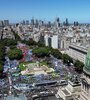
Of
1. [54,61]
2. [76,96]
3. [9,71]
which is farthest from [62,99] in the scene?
[54,61]

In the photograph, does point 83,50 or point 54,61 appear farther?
point 83,50

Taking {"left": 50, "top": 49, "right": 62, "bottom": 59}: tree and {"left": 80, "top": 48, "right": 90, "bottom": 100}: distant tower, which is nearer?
{"left": 80, "top": 48, "right": 90, "bottom": 100}: distant tower

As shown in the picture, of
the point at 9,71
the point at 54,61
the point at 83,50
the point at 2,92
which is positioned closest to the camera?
the point at 2,92

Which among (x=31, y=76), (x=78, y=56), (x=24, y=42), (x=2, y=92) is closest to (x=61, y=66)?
(x=31, y=76)

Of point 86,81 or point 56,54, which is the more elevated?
point 86,81

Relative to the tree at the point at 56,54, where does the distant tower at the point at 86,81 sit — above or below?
above

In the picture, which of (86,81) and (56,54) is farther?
(56,54)

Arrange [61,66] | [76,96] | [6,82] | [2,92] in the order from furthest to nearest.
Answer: [61,66] → [6,82] → [2,92] → [76,96]

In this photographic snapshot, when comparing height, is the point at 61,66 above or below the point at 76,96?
below

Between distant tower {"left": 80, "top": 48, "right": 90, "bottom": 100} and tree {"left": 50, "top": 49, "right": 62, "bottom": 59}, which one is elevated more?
distant tower {"left": 80, "top": 48, "right": 90, "bottom": 100}

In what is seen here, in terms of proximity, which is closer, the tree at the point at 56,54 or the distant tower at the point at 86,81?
the distant tower at the point at 86,81

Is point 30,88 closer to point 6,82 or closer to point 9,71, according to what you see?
point 6,82
